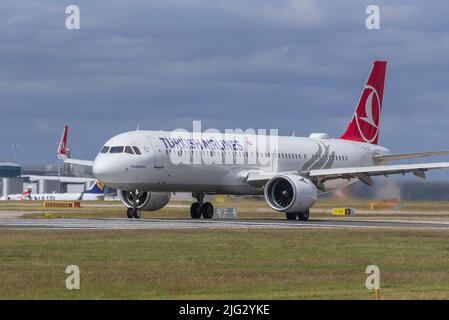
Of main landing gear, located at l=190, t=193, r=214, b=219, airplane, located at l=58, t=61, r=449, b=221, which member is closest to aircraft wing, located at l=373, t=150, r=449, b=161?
airplane, located at l=58, t=61, r=449, b=221

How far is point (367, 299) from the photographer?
23.0 metres

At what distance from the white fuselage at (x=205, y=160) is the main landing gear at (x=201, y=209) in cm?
158

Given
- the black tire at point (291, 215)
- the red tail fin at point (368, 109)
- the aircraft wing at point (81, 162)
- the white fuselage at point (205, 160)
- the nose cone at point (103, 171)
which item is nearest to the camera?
the nose cone at point (103, 171)

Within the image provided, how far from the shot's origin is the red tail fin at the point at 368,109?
239 feet

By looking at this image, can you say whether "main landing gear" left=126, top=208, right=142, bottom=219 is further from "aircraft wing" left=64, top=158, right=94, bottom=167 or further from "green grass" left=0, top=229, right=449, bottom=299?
"green grass" left=0, top=229, right=449, bottom=299

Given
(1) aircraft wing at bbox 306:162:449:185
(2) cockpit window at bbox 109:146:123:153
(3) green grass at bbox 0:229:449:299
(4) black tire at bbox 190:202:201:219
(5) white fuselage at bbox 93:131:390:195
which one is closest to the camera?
(3) green grass at bbox 0:229:449:299

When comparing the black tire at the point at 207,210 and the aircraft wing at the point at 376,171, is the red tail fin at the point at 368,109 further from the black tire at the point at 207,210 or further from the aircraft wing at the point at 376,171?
the black tire at the point at 207,210

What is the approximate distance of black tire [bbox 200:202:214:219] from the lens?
63625 mm

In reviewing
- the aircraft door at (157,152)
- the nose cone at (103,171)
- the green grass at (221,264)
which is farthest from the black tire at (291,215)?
the green grass at (221,264)

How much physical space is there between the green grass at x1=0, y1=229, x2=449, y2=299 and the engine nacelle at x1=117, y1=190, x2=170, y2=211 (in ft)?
55.9

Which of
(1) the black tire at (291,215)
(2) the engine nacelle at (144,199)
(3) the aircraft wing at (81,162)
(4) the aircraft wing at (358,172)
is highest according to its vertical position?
(3) the aircraft wing at (81,162)

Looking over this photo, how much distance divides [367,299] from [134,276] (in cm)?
664

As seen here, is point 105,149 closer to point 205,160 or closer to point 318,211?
point 205,160
